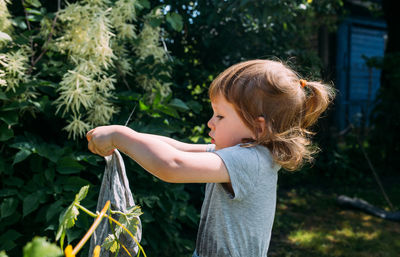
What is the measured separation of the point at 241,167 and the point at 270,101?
262 mm

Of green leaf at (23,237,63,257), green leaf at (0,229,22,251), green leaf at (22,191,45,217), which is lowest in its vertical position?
green leaf at (0,229,22,251)

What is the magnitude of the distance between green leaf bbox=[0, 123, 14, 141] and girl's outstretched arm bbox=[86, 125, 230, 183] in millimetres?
1076

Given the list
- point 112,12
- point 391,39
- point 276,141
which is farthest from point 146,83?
point 391,39

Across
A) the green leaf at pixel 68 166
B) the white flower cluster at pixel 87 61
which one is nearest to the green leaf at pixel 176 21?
the white flower cluster at pixel 87 61

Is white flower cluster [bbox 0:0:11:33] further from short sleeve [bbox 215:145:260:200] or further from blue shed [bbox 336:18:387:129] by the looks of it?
blue shed [bbox 336:18:387:129]

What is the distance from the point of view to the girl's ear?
1.30 m

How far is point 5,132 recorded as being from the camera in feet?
6.64

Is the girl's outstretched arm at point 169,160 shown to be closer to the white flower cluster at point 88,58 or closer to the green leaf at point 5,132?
the white flower cluster at point 88,58

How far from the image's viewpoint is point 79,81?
2.04 metres

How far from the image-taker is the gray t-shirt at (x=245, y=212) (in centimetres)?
124

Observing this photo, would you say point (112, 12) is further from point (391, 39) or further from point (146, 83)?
point (391, 39)

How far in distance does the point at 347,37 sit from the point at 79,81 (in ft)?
30.1

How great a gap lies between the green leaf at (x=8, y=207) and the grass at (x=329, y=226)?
7.29 ft

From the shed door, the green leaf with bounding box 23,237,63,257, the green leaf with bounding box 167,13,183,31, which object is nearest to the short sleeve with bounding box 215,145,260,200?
the green leaf with bounding box 23,237,63,257
